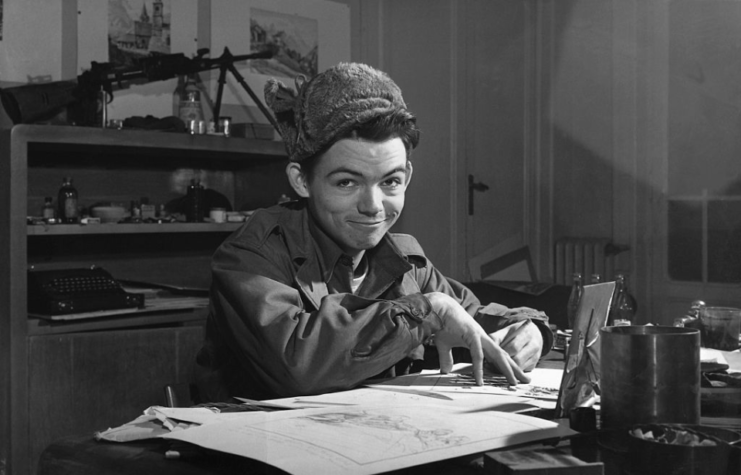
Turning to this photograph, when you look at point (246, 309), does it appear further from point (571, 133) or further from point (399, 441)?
point (571, 133)

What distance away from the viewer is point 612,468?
0.73 meters

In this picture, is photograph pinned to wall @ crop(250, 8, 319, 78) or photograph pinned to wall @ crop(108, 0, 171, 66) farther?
photograph pinned to wall @ crop(250, 8, 319, 78)

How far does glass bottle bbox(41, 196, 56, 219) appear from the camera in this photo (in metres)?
2.60

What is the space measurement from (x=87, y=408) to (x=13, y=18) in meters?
1.46

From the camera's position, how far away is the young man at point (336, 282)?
120cm

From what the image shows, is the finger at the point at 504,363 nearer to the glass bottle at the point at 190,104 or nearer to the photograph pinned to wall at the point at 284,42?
the glass bottle at the point at 190,104

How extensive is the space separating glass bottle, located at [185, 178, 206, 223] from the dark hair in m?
1.64

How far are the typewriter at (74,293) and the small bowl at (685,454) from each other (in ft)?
7.12

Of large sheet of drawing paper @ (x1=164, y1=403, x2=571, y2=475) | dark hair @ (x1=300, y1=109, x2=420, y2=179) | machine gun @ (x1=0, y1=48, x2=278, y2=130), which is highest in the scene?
machine gun @ (x1=0, y1=48, x2=278, y2=130)

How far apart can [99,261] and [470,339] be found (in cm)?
225

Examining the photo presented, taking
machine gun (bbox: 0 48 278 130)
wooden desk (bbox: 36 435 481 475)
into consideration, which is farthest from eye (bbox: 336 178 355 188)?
machine gun (bbox: 0 48 278 130)

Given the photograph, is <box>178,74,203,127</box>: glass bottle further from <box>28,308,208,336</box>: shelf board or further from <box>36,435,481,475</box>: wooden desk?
<box>36,435,481,475</box>: wooden desk

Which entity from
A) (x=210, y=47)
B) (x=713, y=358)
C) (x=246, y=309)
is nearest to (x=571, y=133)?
(x=210, y=47)

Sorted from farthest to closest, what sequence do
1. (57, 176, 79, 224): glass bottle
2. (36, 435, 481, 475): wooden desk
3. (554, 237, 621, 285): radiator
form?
(554, 237, 621, 285): radiator < (57, 176, 79, 224): glass bottle < (36, 435, 481, 475): wooden desk
